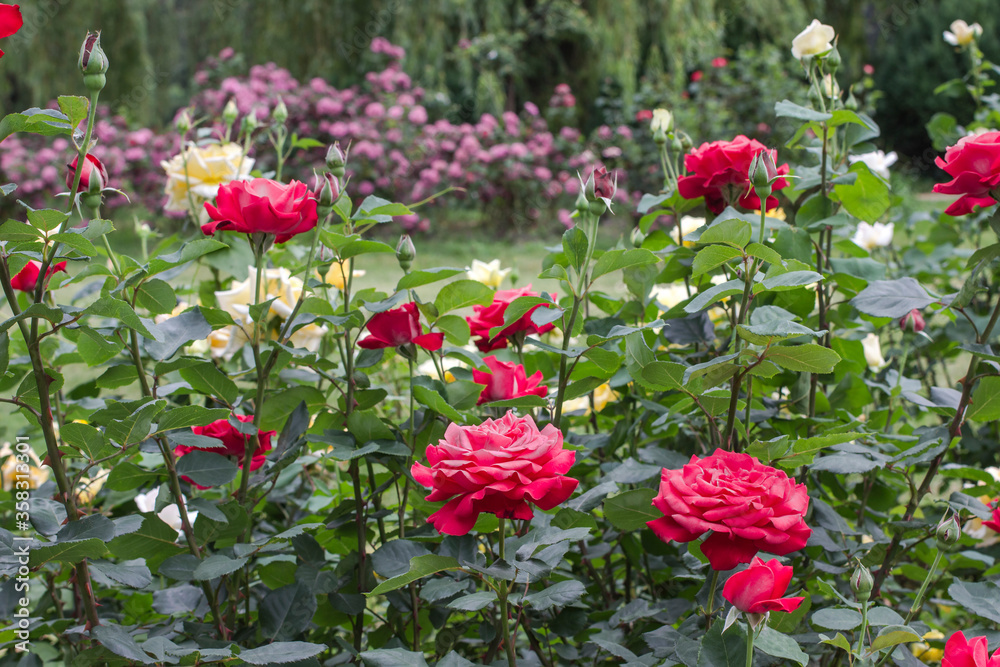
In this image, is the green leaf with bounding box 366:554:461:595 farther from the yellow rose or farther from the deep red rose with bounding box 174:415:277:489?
the yellow rose

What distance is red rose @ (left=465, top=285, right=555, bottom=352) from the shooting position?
82 cm

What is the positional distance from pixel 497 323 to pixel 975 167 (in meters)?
0.45

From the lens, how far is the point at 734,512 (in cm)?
54

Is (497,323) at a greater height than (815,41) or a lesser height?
lesser

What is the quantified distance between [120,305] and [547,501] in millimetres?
346

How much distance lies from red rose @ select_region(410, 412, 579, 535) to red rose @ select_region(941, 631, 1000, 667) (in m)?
0.27

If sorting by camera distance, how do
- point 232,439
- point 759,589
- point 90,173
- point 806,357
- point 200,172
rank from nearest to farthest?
point 759,589 < point 806,357 < point 90,173 < point 232,439 < point 200,172

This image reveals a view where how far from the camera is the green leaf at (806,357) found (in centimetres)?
60

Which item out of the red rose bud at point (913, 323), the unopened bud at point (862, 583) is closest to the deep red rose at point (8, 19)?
the unopened bud at point (862, 583)

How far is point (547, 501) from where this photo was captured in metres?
0.60

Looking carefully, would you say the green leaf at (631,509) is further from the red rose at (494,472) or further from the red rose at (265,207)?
the red rose at (265,207)

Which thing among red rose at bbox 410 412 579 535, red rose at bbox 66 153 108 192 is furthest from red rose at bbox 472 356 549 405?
red rose at bbox 66 153 108 192
